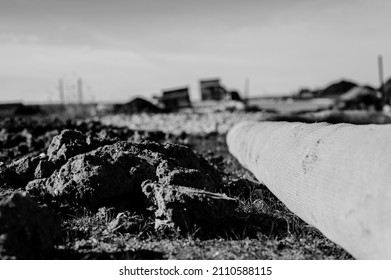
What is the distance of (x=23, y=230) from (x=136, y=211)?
1.14 m

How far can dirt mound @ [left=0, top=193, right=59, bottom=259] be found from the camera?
2548 mm

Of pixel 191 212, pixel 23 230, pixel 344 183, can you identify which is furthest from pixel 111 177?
pixel 344 183

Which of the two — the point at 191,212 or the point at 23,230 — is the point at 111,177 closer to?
the point at 191,212

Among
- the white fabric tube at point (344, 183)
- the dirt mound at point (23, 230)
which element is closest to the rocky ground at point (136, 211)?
the dirt mound at point (23, 230)

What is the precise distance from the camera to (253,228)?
332 centimetres

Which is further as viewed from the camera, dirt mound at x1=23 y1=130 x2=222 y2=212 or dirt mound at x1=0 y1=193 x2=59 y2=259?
dirt mound at x1=23 y1=130 x2=222 y2=212

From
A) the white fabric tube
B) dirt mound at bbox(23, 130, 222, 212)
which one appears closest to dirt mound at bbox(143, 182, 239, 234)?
dirt mound at bbox(23, 130, 222, 212)

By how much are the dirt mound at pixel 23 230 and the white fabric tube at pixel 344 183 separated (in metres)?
1.79

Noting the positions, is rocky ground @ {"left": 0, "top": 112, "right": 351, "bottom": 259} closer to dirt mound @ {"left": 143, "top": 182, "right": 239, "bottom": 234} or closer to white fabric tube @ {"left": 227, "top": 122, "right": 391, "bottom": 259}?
dirt mound @ {"left": 143, "top": 182, "right": 239, "bottom": 234}

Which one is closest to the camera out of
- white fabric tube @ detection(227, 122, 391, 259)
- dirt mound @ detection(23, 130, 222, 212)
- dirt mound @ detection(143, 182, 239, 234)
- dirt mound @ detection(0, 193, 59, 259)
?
white fabric tube @ detection(227, 122, 391, 259)

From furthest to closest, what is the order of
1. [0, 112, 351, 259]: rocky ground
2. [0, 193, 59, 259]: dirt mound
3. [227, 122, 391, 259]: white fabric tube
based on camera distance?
[0, 112, 351, 259]: rocky ground
[0, 193, 59, 259]: dirt mound
[227, 122, 391, 259]: white fabric tube

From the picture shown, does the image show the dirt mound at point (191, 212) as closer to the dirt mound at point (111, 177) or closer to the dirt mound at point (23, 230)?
the dirt mound at point (111, 177)
